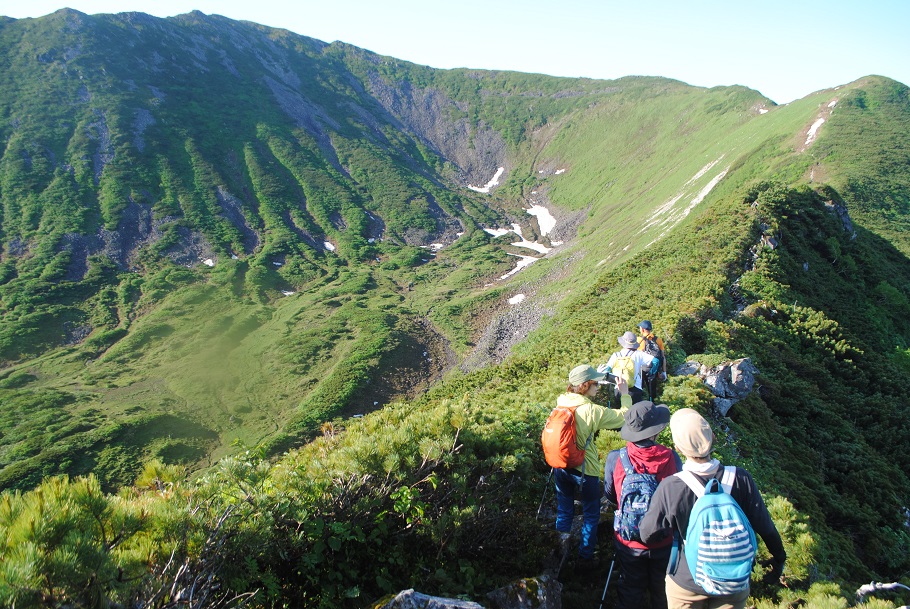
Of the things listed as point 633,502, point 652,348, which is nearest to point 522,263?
point 652,348

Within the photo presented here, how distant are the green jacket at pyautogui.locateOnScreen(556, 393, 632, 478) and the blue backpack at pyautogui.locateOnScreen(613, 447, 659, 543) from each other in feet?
2.18

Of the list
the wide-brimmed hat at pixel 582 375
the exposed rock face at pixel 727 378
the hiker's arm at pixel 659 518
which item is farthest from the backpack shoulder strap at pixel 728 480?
the exposed rock face at pixel 727 378

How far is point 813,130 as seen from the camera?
169 ft

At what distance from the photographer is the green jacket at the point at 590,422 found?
519cm

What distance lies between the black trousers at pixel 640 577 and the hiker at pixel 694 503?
56 cm

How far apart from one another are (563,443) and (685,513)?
161cm

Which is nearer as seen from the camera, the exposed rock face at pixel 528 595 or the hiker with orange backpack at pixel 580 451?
the exposed rock face at pixel 528 595

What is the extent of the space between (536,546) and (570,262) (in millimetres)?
52951

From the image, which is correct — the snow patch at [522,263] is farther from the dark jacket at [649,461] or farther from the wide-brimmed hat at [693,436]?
the wide-brimmed hat at [693,436]

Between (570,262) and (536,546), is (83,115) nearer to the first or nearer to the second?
(570,262)

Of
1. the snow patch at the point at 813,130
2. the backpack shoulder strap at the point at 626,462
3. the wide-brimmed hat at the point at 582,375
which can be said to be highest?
the snow patch at the point at 813,130

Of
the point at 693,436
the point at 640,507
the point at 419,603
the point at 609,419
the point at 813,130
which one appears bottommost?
the point at 419,603

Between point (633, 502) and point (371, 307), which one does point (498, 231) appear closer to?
point (371, 307)

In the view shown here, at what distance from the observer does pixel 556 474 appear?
18.1 ft
